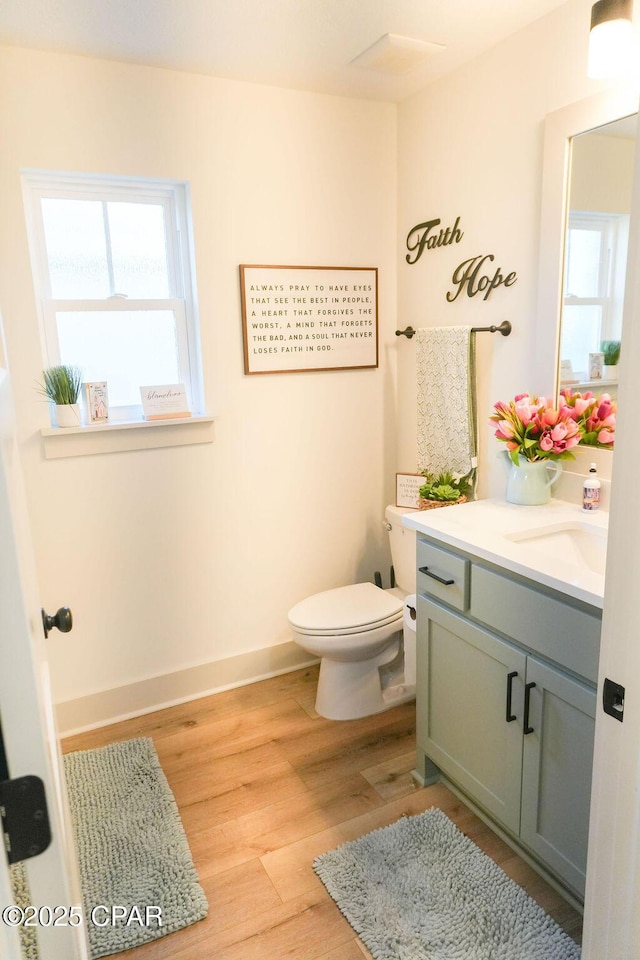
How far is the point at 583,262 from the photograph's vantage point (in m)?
1.93

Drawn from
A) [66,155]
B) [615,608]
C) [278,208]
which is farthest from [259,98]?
[615,608]

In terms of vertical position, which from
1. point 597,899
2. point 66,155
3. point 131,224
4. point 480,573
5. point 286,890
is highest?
point 66,155

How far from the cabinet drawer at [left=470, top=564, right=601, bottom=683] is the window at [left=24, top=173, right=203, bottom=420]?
141 cm

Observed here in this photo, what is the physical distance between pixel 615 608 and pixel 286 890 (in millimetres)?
1366

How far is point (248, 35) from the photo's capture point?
2.00m

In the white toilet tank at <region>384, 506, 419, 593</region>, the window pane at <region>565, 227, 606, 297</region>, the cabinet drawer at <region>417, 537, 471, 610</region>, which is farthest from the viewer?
the white toilet tank at <region>384, 506, 419, 593</region>

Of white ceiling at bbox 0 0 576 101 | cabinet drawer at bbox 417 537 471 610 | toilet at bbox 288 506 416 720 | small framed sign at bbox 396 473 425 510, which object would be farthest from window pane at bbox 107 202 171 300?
cabinet drawer at bbox 417 537 471 610

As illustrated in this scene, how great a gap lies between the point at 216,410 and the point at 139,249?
2.24 feet

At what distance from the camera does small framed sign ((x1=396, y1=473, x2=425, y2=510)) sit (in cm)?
259

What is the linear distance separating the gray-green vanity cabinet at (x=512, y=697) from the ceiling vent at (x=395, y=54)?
1629 millimetres

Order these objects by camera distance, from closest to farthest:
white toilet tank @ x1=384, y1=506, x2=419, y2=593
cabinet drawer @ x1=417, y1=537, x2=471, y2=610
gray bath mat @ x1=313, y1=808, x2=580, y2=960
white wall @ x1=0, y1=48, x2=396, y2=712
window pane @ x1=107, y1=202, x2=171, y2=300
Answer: gray bath mat @ x1=313, y1=808, x2=580, y2=960 < cabinet drawer @ x1=417, y1=537, x2=471, y2=610 < white wall @ x1=0, y1=48, x2=396, y2=712 < window pane @ x1=107, y1=202, x2=171, y2=300 < white toilet tank @ x1=384, y1=506, x2=419, y2=593

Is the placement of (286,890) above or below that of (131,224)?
below

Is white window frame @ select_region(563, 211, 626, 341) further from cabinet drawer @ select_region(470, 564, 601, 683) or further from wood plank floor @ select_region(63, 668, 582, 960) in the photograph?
wood plank floor @ select_region(63, 668, 582, 960)

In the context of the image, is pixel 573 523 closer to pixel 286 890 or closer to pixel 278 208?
pixel 286 890
